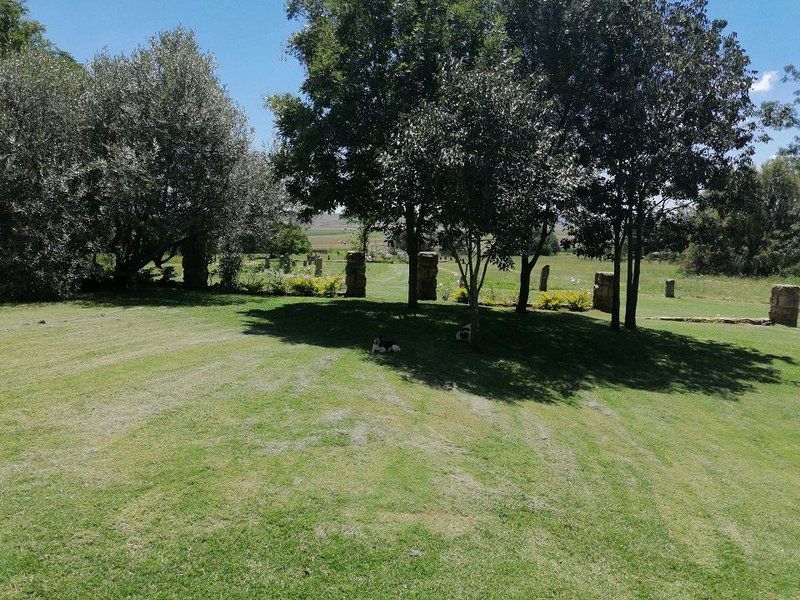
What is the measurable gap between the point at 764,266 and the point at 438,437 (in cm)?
6730

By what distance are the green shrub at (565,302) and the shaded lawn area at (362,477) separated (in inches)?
419

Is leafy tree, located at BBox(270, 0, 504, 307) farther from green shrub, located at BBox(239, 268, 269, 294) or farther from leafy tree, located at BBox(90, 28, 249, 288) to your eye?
green shrub, located at BBox(239, 268, 269, 294)

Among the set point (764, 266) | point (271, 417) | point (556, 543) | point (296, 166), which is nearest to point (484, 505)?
point (556, 543)

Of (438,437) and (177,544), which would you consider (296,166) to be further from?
(177,544)

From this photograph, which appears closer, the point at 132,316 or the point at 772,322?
the point at 132,316

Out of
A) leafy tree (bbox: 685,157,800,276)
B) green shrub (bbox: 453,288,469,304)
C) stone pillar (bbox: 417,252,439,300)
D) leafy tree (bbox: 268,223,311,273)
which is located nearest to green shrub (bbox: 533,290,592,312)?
green shrub (bbox: 453,288,469,304)

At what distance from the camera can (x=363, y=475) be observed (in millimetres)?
5867

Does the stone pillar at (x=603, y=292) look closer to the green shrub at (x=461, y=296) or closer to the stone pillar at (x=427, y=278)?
the green shrub at (x=461, y=296)

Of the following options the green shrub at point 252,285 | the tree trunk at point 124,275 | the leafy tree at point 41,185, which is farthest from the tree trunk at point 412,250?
the tree trunk at point 124,275

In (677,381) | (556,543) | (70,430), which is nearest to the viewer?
(556,543)

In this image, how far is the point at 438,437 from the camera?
734 centimetres

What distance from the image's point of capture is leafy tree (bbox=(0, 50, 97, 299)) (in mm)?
15773

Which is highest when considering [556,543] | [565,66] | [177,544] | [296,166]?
[565,66]

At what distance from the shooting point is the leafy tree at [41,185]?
51.8 feet
